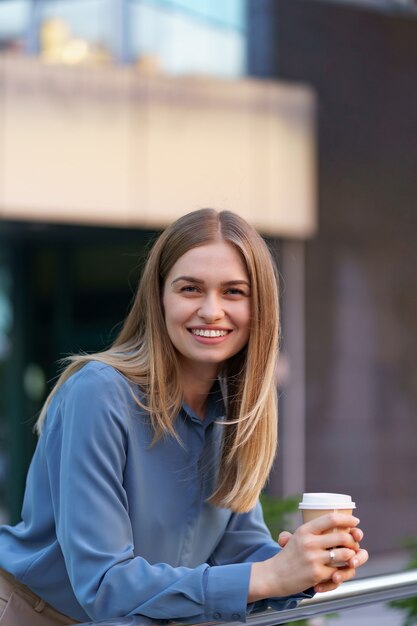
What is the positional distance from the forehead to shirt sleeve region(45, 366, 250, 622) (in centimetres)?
24

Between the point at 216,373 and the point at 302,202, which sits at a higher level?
the point at 302,202

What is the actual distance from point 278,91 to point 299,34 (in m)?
0.55

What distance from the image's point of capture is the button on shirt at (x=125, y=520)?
172 cm

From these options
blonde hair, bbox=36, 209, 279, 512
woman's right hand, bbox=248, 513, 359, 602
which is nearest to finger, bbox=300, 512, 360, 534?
woman's right hand, bbox=248, 513, 359, 602

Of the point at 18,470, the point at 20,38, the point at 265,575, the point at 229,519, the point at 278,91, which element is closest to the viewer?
the point at 265,575

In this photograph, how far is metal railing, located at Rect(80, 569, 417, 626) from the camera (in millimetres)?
1752

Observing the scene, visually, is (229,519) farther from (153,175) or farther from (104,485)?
(153,175)

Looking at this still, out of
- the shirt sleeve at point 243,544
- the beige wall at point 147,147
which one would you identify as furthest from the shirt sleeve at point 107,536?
the beige wall at point 147,147

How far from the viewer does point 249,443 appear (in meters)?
2.04

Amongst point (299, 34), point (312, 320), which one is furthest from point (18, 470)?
point (299, 34)

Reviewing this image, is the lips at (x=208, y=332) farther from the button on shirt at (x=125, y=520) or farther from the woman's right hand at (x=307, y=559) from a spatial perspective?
the woman's right hand at (x=307, y=559)

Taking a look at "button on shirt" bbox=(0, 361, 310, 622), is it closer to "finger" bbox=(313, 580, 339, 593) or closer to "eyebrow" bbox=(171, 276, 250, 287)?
"finger" bbox=(313, 580, 339, 593)

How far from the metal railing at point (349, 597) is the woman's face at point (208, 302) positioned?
0.48m

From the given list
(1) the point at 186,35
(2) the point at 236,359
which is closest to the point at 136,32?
(1) the point at 186,35
